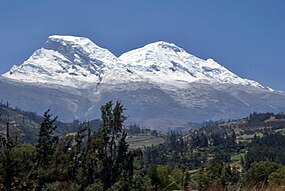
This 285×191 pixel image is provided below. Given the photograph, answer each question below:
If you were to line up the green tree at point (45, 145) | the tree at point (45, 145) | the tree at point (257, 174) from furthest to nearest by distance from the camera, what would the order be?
1. the green tree at point (45, 145)
2. the tree at point (45, 145)
3. the tree at point (257, 174)

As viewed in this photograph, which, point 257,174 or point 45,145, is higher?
point 45,145

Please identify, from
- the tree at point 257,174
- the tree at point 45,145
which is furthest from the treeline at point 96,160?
the tree at point 257,174

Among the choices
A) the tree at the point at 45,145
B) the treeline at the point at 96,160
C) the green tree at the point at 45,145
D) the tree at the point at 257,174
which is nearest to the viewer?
the tree at the point at 257,174

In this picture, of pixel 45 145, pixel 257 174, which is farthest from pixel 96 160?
pixel 257 174

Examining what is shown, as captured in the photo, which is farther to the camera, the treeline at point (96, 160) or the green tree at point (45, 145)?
the green tree at point (45, 145)

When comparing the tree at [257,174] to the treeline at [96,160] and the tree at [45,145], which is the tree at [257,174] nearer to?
the treeline at [96,160]

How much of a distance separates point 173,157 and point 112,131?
131 m

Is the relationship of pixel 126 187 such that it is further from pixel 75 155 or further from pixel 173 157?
pixel 173 157

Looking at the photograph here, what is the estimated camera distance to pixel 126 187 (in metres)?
52.3

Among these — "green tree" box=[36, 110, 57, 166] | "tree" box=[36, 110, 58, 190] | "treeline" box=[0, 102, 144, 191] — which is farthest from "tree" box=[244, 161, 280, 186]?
"green tree" box=[36, 110, 57, 166]

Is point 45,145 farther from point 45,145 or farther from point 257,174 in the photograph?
point 257,174

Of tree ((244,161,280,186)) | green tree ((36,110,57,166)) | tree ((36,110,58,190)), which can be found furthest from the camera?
green tree ((36,110,57,166))

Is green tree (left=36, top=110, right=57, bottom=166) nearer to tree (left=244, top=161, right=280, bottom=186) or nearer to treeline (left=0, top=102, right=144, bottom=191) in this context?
treeline (left=0, top=102, right=144, bottom=191)

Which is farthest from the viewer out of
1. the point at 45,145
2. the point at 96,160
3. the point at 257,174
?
the point at 45,145
